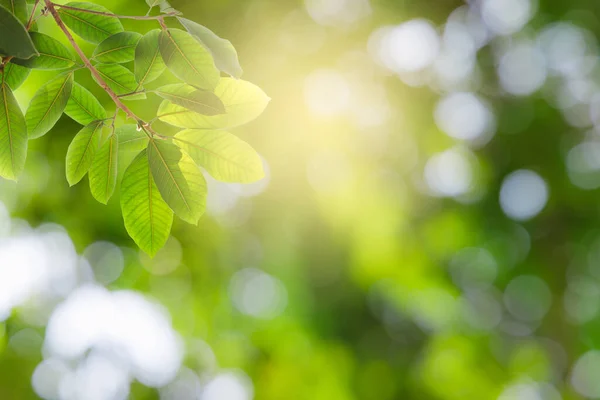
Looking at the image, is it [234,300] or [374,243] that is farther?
[234,300]

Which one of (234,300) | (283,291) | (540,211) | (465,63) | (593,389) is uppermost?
(465,63)

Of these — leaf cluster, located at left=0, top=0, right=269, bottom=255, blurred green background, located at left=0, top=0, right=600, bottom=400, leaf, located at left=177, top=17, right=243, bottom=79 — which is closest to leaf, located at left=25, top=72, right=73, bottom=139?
leaf cluster, located at left=0, top=0, right=269, bottom=255

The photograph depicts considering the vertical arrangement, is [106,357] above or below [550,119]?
below

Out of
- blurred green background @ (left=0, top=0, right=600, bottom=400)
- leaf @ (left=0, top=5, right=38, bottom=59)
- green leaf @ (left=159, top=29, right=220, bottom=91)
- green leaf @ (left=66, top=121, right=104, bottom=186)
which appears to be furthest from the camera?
blurred green background @ (left=0, top=0, right=600, bottom=400)

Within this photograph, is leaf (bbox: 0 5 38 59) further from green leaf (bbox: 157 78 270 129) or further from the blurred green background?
the blurred green background

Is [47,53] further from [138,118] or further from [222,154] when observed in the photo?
[222,154]

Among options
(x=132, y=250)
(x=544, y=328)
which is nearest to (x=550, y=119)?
(x=544, y=328)

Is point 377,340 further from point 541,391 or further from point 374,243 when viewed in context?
point 541,391

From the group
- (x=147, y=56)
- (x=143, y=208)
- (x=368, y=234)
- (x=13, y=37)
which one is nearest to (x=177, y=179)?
(x=143, y=208)
